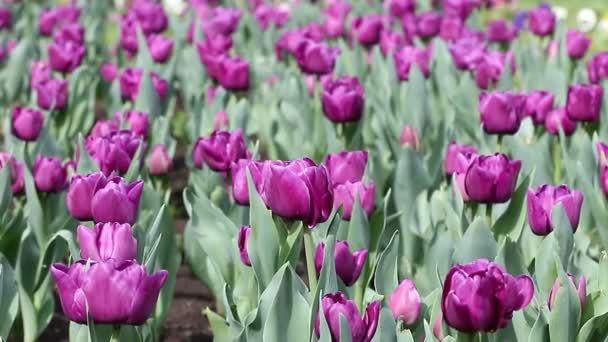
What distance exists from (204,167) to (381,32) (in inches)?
68.9

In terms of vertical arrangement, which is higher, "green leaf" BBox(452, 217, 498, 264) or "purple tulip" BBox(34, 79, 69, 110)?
"green leaf" BBox(452, 217, 498, 264)

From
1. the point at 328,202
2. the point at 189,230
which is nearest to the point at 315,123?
the point at 189,230

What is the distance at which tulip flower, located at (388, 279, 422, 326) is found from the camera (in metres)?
2.03

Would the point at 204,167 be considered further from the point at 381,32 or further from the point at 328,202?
the point at 381,32

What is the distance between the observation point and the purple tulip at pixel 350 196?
2.46 metres

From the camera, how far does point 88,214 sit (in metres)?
2.30

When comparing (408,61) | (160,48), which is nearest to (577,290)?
(408,61)

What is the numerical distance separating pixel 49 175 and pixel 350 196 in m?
0.75

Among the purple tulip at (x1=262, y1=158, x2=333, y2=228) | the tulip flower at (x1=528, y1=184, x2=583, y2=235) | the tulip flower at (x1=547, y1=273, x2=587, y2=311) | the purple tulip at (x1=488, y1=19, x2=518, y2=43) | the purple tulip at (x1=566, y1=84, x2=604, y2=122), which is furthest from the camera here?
the purple tulip at (x1=488, y1=19, x2=518, y2=43)

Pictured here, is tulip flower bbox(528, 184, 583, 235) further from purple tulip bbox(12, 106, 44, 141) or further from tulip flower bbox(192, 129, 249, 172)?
purple tulip bbox(12, 106, 44, 141)

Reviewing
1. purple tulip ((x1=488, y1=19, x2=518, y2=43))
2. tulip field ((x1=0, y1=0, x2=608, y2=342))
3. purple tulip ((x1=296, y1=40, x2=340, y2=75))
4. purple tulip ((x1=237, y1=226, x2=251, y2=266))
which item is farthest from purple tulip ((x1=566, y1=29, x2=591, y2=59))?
purple tulip ((x1=237, y1=226, x2=251, y2=266))

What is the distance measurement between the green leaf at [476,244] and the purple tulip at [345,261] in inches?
7.8

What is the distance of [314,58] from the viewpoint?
3777 mm

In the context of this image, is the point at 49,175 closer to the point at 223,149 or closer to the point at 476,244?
the point at 223,149
